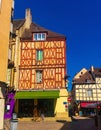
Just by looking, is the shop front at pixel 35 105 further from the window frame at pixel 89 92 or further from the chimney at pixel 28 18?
the window frame at pixel 89 92

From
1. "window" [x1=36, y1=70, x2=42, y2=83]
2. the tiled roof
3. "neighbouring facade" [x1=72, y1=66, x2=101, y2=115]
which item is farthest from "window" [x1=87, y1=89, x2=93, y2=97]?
the tiled roof

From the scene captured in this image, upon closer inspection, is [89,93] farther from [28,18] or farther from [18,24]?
[18,24]

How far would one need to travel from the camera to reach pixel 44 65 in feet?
76.6

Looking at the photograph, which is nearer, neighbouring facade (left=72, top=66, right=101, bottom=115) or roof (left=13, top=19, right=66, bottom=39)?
roof (left=13, top=19, right=66, bottom=39)

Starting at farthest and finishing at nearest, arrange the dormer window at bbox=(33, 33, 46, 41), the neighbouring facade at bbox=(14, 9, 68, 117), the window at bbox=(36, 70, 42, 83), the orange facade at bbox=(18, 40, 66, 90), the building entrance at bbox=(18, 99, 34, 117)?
the dormer window at bbox=(33, 33, 46, 41), the window at bbox=(36, 70, 42, 83), the orange facade at bbox=(18, 40, 66, 90), the building entrance at bbox=(18, 99, 34, 117), the neighbouring facade at bbox=(14, 9, 68, 117)

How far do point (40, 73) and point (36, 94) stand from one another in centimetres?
250

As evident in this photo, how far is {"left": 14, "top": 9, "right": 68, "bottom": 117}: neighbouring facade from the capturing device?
2242 centimetres

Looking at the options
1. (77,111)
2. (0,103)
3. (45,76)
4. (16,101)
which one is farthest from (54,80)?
(77,111)

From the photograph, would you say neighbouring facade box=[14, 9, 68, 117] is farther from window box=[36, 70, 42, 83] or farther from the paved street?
the paved street

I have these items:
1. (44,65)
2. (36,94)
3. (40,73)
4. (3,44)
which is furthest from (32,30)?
(3,44)

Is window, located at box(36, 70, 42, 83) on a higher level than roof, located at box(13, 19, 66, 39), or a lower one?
lower

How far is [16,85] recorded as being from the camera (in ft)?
74.8

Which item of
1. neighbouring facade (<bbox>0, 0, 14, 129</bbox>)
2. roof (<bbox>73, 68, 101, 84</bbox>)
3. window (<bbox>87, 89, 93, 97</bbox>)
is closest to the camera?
neighbouring facade (<bbox>0, 0, 14, 129</bbox>)

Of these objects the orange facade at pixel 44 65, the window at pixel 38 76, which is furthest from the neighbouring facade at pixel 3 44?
the window at pixel 38 76
